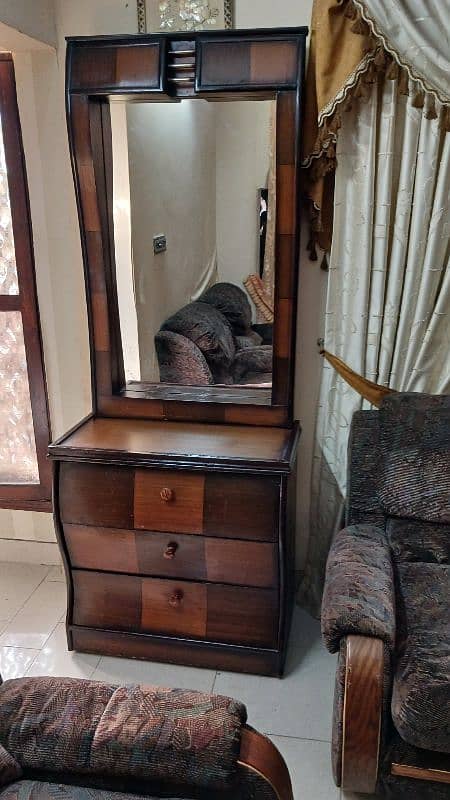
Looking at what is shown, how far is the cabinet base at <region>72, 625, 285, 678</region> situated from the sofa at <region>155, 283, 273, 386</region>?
85 cm

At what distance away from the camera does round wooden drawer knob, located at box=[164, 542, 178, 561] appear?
2.00 m

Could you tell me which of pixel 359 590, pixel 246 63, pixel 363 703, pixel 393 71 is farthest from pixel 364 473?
pixel 246 63

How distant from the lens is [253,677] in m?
2.08

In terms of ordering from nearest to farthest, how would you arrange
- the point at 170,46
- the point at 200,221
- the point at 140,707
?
the point at 140,707
the point at 170,46
the point at 200,221

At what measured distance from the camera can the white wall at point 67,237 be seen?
2.04m

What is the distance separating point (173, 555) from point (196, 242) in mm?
988

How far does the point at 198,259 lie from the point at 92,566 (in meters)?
1.05

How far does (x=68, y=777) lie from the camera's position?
120 cm

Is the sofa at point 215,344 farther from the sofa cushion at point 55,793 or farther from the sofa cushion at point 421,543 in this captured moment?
the sofa cushion at point 55,793

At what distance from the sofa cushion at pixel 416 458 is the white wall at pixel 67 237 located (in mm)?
409

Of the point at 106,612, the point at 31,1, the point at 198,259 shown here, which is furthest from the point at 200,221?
the point at 106,612

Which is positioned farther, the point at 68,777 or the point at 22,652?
the point at 22,652

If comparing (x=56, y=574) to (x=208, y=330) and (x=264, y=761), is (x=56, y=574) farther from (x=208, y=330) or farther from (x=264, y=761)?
(x=264, y=761)

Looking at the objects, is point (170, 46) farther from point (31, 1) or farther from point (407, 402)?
point (407, 402)
